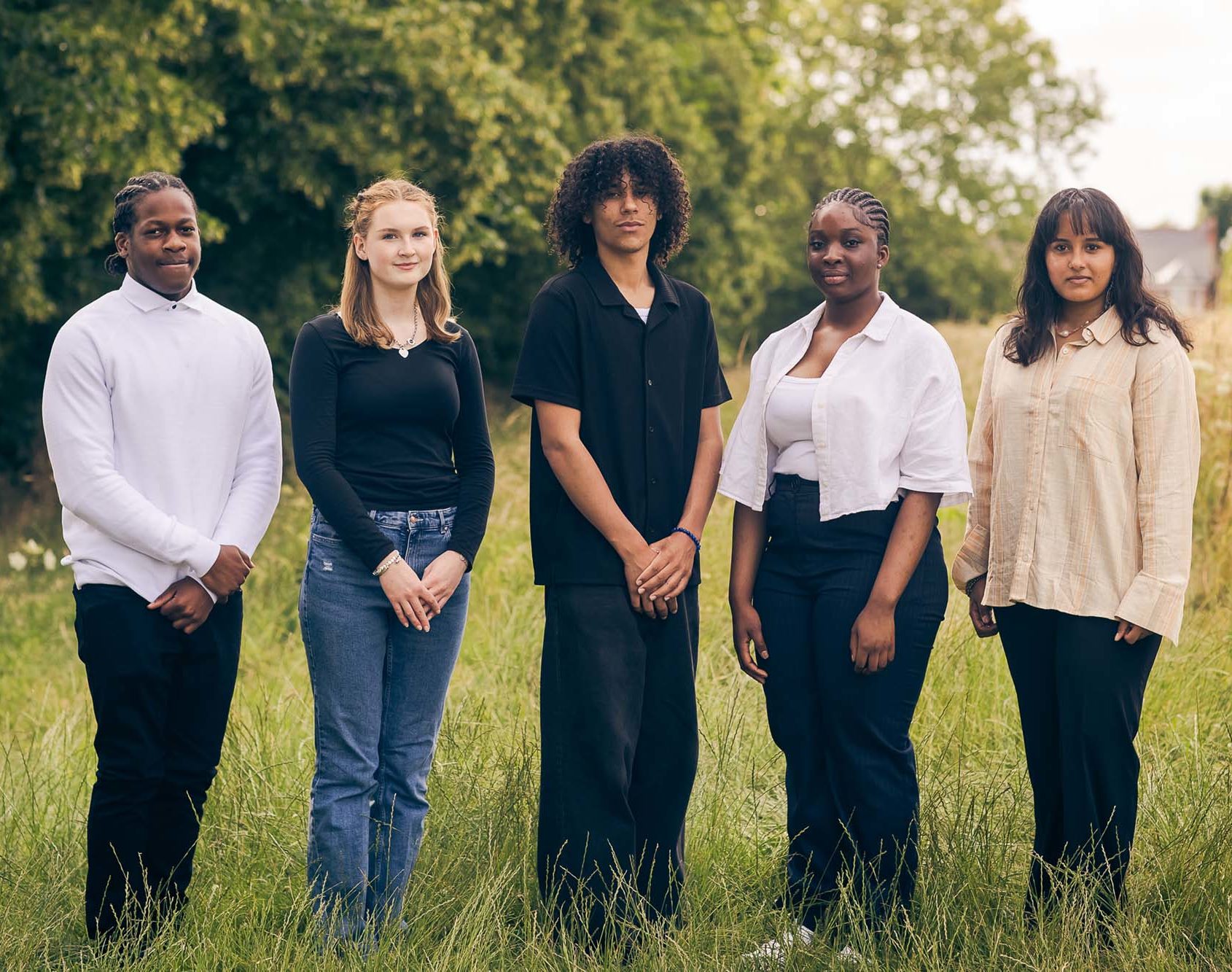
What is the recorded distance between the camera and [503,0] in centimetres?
1420

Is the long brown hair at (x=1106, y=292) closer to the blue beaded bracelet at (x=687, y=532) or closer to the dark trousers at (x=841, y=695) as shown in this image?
the dark trousers at (x=841, y=695)

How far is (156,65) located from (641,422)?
9.33 m

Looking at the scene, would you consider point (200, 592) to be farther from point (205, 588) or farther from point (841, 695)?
point (841, 695)

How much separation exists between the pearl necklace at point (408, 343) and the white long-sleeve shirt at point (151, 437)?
1.44 ft

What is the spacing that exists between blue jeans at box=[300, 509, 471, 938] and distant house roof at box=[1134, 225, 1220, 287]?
86112mm

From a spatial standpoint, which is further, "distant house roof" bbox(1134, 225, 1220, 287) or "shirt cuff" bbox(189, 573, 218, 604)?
"distant house roof" bbox(1134, 225, 1220, 287)

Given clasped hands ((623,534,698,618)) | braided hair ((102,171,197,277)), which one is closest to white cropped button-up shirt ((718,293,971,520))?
clasped hands ((623,534,698,618))

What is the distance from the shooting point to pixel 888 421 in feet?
12.0

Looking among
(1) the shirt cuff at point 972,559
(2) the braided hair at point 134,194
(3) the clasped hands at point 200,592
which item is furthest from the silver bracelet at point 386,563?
(1) the shirt cuff at point 972,559

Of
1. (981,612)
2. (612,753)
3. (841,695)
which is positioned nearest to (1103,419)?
(981,612)

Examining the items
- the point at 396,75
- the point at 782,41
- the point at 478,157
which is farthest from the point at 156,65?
the point at 782,41

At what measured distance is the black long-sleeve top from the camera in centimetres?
360

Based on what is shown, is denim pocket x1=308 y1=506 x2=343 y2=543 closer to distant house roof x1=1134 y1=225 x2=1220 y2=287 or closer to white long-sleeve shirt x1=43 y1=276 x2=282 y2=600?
white long-sleeve shirt x1=43 y1=276 x2=282 y2=600

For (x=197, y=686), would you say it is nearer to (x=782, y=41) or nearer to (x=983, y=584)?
(x=983, y=584)
